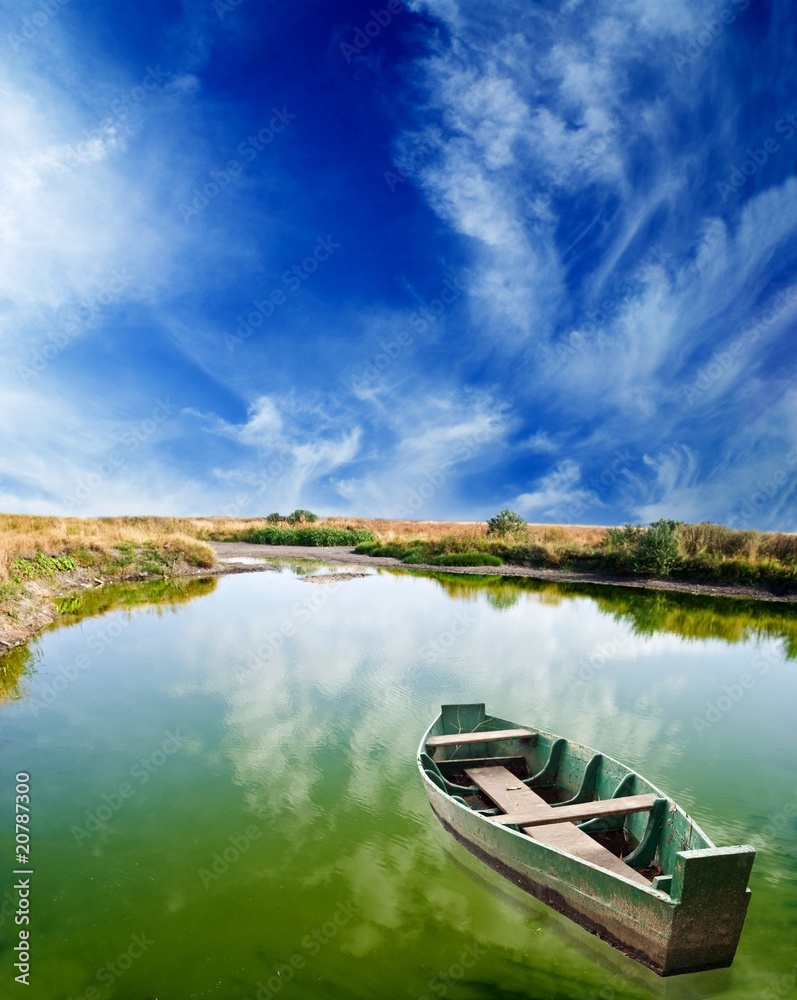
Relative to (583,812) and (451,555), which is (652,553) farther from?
(583,812)

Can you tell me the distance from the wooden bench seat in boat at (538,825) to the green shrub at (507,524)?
31.2m

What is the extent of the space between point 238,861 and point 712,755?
271 inches

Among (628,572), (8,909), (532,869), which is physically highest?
(628,572)

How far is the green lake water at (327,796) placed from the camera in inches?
182

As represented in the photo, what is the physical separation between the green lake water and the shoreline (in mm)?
1193

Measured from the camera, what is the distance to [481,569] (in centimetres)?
3291

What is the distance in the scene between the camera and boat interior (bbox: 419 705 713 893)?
5305mm

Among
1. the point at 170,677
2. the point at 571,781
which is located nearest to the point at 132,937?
the point at 571,781

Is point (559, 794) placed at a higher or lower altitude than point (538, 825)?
lower

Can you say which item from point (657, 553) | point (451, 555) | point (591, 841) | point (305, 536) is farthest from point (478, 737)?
point (305, 536)

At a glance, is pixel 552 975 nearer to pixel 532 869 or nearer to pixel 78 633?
pixel 532 869

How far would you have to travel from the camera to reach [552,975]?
14.8 ft

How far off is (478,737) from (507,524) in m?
31.7

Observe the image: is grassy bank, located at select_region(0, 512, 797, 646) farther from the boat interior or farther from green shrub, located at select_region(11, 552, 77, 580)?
the boat interior
